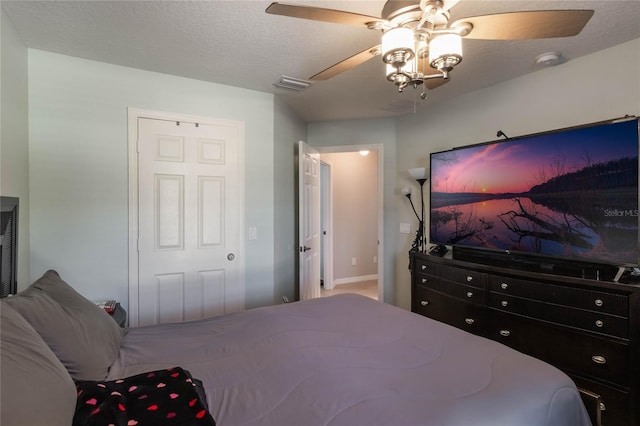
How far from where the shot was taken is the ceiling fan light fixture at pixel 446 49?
1.34 m

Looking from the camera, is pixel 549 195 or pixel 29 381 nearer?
pixel 29 381

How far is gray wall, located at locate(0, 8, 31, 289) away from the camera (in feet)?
5.97

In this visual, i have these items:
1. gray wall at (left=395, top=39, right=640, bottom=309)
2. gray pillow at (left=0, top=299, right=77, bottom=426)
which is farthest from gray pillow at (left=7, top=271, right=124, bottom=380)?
gray wall at (left=395, top=39, right=640, bottom=309)

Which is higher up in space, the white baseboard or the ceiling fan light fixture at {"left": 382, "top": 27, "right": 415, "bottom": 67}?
the ceiling fan light fixture at {"left": 382, "top": 27, "right": 415, "bottom": 67}

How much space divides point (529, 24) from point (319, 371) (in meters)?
1.64

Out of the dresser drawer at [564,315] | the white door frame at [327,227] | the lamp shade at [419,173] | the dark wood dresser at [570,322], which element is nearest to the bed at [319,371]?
the dark wood dresser at [570,322]

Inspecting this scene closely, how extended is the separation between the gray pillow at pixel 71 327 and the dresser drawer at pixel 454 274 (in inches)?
95.1

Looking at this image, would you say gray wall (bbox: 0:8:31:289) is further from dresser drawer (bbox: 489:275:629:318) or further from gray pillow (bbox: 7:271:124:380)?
dresser drawer (bbox: 489:275:629:318)

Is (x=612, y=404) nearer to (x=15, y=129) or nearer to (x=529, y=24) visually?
(x=529, y=24)

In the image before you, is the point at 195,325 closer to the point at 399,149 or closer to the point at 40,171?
the point at 40,171

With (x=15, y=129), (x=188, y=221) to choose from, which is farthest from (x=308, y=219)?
(x=15, y=129)

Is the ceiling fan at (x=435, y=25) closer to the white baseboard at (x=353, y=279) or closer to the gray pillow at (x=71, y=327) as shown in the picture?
the gray pillow at (x=71, y=327)

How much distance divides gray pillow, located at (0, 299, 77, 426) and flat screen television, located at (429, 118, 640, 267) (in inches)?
108

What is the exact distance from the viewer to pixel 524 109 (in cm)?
267
